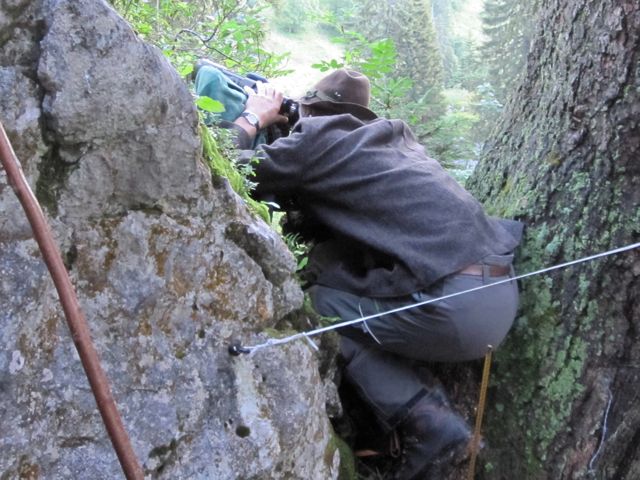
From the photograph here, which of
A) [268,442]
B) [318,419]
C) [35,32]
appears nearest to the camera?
[35,32]

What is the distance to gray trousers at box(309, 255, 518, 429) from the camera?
2.57m

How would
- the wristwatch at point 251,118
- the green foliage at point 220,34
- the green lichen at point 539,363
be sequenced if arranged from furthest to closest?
the green foliage at point 220,34
the wristwatch at point 251,118
the green lichen at point 539,363

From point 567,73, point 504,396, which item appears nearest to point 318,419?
point 504,396

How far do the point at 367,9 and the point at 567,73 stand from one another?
1927cm

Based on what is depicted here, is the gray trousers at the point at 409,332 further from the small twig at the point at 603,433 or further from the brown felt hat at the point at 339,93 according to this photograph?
the brown felt hat at the point at 339,93

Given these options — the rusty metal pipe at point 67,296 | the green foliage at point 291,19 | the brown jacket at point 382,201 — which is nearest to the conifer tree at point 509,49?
the green foliage at point 291,19

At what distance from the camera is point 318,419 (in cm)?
240

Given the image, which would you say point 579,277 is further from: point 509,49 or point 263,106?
point 509,49

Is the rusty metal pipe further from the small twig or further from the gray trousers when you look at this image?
the small twig

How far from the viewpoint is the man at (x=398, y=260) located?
259 cm

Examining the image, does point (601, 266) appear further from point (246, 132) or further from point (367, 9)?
point (367, 9)

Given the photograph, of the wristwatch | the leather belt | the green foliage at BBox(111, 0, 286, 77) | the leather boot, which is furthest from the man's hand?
the leather boot

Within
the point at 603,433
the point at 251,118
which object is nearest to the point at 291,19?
the point at 251,118

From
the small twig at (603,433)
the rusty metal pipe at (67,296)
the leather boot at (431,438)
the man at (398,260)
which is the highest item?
the rusty metal pipe at (67,296)
